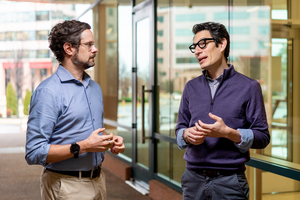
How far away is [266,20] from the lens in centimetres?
273

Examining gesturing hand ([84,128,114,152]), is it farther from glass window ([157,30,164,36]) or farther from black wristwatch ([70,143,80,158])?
glass window ([157,30,164,36])

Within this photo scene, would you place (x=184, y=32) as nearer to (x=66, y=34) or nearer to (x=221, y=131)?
(x=66, y=34)

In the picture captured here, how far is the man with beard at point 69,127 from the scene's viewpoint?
1.59m

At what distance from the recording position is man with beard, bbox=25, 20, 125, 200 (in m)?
1.59

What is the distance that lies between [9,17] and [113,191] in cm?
936

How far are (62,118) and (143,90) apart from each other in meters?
2.79

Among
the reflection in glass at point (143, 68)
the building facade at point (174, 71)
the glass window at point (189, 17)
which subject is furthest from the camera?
the reflection in glass at point (143, 68)

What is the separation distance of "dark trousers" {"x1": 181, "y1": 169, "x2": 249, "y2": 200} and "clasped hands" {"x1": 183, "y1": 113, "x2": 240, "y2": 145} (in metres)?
0.22

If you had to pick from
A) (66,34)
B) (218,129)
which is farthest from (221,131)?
(66,34)

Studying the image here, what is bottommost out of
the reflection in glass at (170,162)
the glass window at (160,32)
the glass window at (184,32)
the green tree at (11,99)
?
the reflection in glass at (170,162)

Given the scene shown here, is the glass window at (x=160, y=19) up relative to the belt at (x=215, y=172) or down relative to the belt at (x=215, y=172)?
up

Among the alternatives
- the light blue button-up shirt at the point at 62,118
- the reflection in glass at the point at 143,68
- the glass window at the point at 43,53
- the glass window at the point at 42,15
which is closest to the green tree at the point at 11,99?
the glass window at the point at 43,53

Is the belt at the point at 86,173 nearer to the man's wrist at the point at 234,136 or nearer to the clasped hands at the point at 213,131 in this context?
the clasped hands at the point at 213,131

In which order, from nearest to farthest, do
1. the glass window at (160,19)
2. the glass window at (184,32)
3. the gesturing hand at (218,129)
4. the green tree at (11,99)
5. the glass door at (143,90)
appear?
the gesturing hand at (218,129), the glass window at (184,32), the glass window at (160,19), the glass door at (143,90), the green tree at (11,99)
